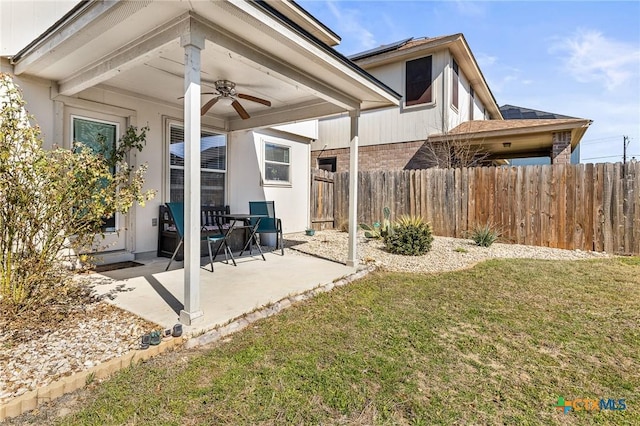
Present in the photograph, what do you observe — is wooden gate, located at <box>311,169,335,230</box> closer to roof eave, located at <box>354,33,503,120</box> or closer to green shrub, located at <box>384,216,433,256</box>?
green shrub, located at <box>384,216,433,256</box>

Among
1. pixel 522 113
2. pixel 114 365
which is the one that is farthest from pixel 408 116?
pixel 522 113

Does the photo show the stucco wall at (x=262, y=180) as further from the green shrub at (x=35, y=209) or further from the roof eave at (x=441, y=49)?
the roof eave at (x=441, y=49)

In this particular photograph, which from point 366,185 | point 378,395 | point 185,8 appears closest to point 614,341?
point 378,395

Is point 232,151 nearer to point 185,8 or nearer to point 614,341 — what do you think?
point 185,8

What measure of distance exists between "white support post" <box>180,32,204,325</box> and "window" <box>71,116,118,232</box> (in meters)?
2.70

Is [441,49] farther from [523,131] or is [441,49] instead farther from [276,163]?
[276,163]

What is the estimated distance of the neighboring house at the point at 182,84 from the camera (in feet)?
9.53

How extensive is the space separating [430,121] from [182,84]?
8.26 meters

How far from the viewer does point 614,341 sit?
2875 millimetres

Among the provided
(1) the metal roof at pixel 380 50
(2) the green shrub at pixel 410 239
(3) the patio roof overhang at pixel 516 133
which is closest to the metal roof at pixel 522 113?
(3) the patio roof overhang at pixel 516 133

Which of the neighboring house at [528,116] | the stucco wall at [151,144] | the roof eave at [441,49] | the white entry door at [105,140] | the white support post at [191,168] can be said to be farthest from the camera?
the neighboring house at [528,116]

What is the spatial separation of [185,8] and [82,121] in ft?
11.0

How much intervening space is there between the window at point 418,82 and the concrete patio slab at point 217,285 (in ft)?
25.4

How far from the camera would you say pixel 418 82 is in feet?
36.0
